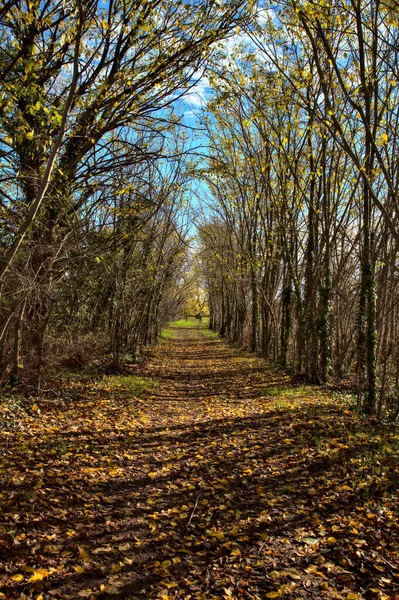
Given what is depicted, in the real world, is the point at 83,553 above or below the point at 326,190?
below

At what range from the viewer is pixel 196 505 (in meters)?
4.34

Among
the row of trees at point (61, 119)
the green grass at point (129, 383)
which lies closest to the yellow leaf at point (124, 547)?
the row of trees at point (61, 119)

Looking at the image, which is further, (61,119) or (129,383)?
(129,383)

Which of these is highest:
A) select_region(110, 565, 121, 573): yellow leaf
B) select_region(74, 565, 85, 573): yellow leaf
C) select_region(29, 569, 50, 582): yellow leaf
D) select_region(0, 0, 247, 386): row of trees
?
select_region(0, 0, 247, 386): row of trees

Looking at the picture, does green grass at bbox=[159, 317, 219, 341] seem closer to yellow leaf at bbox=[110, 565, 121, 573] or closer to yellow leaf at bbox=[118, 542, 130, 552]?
yellow leaf at bbox=[118, 542, 130, 552]

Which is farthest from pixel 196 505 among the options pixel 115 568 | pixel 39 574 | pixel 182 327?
pixel 182 327

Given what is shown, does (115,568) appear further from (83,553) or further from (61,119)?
(61,119)

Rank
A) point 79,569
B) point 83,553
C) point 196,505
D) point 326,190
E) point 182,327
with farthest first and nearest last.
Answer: point 182,327, point 326,190, point 196,505, point 83,553, point 79,569

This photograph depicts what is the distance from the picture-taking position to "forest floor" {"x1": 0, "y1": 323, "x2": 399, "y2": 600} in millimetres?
3117

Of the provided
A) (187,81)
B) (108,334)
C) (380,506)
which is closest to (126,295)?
(108,334)

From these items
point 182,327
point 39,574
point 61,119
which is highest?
point 61,119

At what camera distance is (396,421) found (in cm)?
717

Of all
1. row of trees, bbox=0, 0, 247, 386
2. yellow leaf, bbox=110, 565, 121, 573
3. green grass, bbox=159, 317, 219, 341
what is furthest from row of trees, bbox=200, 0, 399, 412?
green grass, bbox=159, 317, 219, 341

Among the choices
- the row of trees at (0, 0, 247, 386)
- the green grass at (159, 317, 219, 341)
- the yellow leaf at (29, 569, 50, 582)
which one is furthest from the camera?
the green grass at (159, 317, 219, 341)
